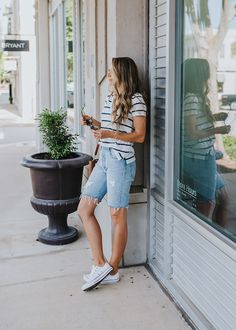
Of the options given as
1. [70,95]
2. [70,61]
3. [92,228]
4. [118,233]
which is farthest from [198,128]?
[70,95]

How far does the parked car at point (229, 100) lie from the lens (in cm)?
251

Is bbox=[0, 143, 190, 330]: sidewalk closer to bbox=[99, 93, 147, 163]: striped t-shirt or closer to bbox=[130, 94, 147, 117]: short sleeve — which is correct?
bbox=[99, 93, 147, 163]: striped t-shirt

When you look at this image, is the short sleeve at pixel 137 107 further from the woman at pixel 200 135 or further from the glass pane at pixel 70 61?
the glass pane at pixel 70 61

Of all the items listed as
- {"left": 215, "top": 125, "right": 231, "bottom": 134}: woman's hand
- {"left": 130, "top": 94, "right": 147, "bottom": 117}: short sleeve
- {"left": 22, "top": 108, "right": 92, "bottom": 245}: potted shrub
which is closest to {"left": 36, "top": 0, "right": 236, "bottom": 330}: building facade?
{"left": 215, "top": 125, "right": 231, "bottom": 134}: woman's hand

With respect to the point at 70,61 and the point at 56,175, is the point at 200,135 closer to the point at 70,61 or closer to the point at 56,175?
the point at 56,175

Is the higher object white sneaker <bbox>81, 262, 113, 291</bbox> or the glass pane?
the glass pane

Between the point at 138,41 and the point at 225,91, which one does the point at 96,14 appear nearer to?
the point at 138,41

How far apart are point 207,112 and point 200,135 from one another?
177 millimetres

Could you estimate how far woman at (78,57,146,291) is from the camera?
321 cm

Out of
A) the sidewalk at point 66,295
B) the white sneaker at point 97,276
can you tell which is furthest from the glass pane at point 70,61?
the white sneaker at point 97,276

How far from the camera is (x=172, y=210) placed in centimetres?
328

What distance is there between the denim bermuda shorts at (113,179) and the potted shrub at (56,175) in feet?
2.63

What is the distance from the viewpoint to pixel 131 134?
10.4 ft

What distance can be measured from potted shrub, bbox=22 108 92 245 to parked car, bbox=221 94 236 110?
6.08ft
